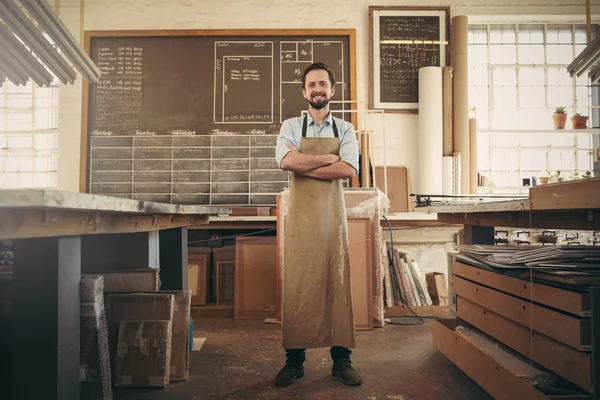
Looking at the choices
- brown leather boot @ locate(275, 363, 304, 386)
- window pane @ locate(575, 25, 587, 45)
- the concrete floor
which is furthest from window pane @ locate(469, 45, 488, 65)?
brown leather boot @ locate(275, 363, 304, 386)

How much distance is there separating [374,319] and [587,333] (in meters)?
2.21

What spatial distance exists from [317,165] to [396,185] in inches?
94.3

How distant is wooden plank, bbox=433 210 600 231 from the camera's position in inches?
64.1

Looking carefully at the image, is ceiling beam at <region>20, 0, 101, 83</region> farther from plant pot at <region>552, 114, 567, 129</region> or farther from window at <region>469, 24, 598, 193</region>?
plant pot at <region>552, 114, 567, 129</region>

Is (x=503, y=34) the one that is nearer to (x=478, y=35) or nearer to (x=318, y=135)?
(x=478, y=35)

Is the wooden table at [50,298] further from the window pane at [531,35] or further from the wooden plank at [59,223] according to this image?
the window pane at [531,35]

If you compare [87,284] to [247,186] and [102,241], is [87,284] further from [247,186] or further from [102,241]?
[247,186]

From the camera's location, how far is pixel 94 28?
480 cm

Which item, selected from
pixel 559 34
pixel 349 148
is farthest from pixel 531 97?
pixel 349 148

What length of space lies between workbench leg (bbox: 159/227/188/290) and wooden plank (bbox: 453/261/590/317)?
5.65 ft

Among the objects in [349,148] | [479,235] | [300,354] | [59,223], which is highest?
[349,148]

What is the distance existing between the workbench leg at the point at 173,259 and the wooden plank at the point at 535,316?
5.65 feet

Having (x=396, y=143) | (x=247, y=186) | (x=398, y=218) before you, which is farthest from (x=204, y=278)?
(x=396, y=143)

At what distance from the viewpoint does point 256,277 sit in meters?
3.95
